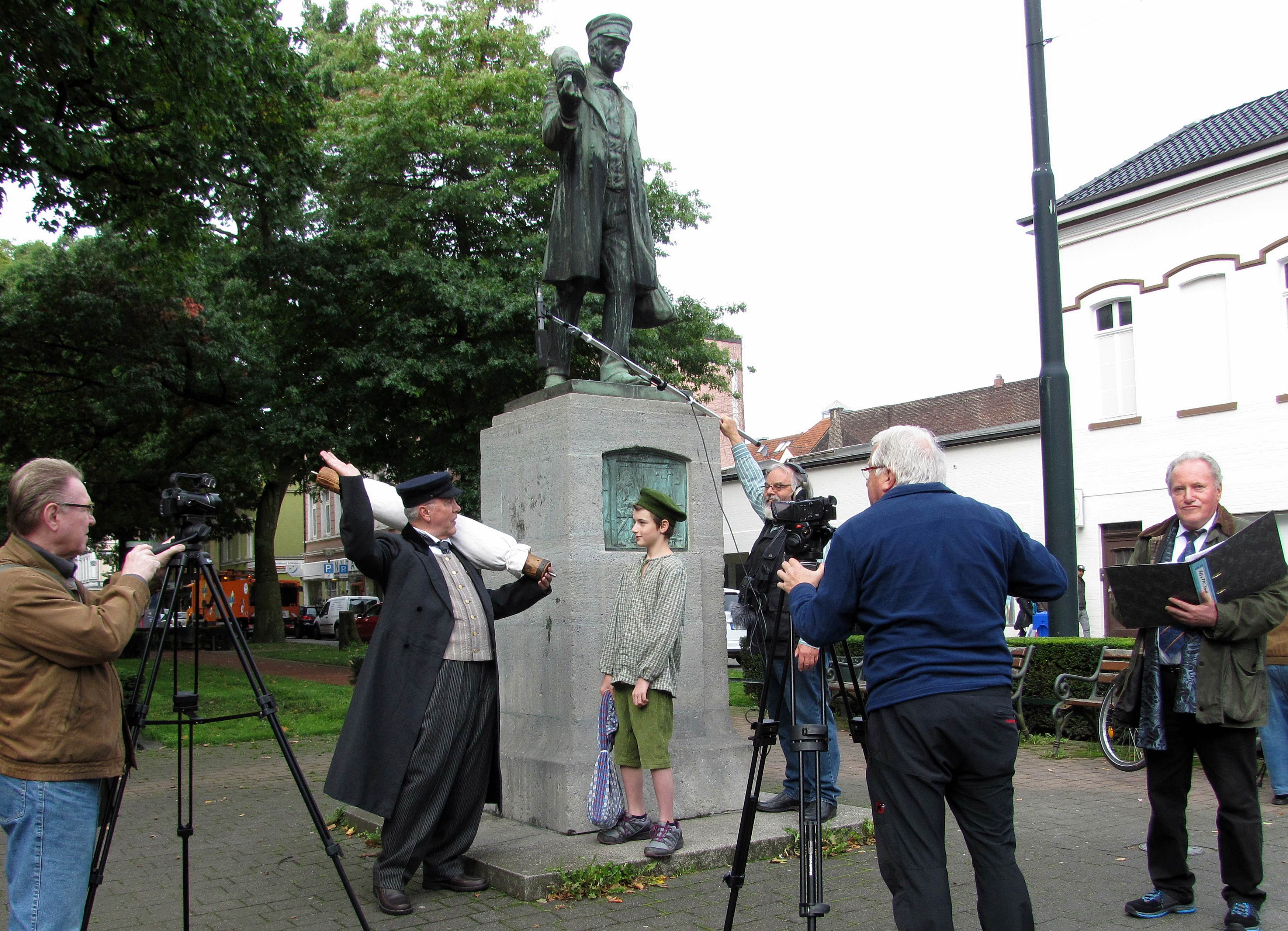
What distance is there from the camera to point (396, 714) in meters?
4.97

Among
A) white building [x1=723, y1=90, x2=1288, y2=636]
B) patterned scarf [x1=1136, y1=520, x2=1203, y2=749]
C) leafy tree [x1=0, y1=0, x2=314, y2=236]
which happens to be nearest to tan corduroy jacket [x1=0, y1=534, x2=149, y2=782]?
patterned scarf [x1=1136, y1=520, x2=1203, y2=749]

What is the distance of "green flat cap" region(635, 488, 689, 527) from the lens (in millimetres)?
5449

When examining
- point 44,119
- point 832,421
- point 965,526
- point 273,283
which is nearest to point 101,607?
point 965,526

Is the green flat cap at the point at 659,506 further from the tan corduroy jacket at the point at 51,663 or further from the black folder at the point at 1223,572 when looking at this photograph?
the tan corduroy jacket at the point at 51,663

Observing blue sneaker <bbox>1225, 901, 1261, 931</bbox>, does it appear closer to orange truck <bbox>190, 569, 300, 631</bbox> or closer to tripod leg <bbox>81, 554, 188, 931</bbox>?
tripod leg <bbox>81, 554, 188, 931</bbox>

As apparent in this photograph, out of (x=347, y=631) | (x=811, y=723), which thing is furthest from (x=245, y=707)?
(x=347, y=631)

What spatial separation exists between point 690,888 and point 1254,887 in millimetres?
2358

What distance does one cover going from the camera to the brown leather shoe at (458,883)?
5.15 m

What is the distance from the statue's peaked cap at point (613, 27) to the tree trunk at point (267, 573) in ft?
84.1

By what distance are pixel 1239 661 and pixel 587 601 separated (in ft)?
10.3

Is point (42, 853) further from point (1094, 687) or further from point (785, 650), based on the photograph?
point (1094, 687)

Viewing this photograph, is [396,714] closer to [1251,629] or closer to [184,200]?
[1251,629]

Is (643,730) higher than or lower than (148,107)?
lower

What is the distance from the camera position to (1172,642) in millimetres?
4664
